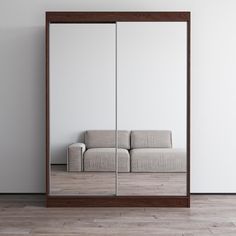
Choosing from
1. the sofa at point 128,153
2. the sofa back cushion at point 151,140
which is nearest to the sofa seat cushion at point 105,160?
the sofa at point 128,153

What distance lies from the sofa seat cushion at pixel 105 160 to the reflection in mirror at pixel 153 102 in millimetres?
67

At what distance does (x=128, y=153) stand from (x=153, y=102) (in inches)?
23.5

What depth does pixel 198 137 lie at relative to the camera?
18.3 ft

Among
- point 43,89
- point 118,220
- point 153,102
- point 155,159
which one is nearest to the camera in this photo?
point 118,220

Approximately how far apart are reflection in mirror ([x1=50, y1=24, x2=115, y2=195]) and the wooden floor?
0.34 metres

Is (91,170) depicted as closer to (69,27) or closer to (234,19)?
(69,27)

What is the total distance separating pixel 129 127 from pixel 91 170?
60 centimetres

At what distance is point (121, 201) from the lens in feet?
16.5

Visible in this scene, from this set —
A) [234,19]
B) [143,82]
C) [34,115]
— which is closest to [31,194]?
[34,115]

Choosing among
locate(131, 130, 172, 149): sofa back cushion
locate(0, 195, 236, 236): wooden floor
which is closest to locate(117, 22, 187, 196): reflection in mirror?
locate(131, 130, 172, 149): sofa back cushion

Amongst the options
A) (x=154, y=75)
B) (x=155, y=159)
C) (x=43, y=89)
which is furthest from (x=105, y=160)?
(x=43, y=89)

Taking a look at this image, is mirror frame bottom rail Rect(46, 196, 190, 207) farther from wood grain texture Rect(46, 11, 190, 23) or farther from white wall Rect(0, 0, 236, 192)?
wood grain texture Rect(46, 11, 190, 23)

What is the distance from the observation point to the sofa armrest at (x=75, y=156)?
5027 mm

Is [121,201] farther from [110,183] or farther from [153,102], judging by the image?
[153,102]
